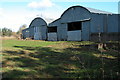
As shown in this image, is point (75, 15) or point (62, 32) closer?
point (75, 15)

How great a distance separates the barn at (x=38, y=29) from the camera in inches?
942

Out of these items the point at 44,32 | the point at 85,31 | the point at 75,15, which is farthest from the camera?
the point at 44,32

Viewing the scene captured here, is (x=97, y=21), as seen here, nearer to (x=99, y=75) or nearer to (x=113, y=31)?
(x=113, y=31)

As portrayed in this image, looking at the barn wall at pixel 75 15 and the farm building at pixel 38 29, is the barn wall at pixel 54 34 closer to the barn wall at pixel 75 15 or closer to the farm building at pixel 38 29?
the barn wall at pixel 75 15

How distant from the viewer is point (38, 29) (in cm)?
2523

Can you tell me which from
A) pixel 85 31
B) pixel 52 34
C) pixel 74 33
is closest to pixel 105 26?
pixel 85 31

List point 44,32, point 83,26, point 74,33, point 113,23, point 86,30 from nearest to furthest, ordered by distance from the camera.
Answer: point 113,23 → point 86,30 → point 83,26 → point 74,33 → point 44,32

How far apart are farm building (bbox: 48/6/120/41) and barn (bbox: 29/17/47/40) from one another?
2055 millimetres

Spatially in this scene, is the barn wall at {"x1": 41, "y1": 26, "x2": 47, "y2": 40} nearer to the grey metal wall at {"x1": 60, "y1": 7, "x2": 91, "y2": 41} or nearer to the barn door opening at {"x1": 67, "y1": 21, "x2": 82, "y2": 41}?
the grey metal wall at {"x1": 60, "y1": 7, "x2": 91, "y2": 41}

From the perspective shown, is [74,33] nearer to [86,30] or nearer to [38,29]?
[86,30]

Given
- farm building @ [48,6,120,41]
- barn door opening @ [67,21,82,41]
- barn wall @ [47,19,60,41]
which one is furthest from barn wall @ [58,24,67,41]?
barn door opening @ [67,21,82,41]

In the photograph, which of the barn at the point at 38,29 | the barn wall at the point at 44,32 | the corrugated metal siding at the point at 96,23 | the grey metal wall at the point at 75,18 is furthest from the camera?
the barn at the point at 38,29

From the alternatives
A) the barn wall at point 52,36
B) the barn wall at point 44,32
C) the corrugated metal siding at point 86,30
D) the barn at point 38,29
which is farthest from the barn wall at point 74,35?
the barn at point 38,29

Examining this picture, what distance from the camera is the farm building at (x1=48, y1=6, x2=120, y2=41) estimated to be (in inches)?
572
